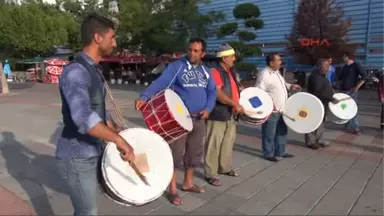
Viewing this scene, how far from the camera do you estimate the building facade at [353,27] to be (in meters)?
22.9

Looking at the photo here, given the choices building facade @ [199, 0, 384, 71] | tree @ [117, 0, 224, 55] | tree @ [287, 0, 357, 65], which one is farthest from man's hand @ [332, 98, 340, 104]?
building facade @ [199, 0, 384, 71]

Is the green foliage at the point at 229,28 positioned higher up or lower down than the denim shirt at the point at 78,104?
higher up

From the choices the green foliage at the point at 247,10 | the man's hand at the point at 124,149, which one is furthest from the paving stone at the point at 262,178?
the green foliage at the point at 247,10

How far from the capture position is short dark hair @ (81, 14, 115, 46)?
2.25m

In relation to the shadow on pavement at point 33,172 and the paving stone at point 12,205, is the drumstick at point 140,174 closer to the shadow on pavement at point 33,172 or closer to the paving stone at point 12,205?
the shadow on pavement at point 33,172

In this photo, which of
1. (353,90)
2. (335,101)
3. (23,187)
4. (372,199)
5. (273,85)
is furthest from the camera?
(353,90)

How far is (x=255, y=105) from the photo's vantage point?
16.6 feet

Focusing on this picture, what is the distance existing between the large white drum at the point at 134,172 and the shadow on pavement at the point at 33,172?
1.46m

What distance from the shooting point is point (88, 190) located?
2266mm

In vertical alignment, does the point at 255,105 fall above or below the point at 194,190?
above

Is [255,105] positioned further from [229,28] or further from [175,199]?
[229,28]

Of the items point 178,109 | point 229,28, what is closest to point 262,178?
point 178,109

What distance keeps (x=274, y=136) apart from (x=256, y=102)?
0.85m

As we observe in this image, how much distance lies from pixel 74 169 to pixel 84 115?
398 millimetres
